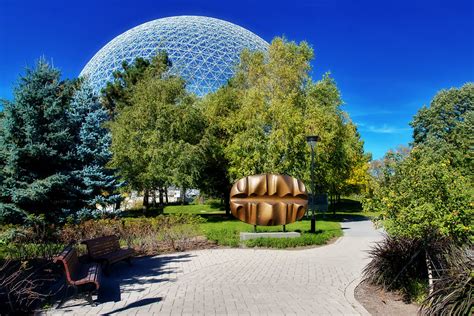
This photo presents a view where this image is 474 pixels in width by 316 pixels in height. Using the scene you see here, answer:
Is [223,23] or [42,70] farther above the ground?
[223,23]

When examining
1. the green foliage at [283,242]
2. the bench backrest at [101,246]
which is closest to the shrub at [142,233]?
the bench backrest at [101,246]

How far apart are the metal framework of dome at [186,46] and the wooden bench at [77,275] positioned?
92.4ft

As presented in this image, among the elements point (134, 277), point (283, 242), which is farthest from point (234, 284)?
point (283, 242)

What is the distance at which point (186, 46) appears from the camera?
37656mm

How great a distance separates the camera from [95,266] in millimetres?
6906

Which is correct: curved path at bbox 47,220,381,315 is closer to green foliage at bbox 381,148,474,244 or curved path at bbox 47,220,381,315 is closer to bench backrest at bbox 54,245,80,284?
bench backrest at bbox 54,245,80,284

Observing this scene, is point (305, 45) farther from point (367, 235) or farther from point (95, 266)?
point (95, 266)

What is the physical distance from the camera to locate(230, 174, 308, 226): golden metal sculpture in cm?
1277

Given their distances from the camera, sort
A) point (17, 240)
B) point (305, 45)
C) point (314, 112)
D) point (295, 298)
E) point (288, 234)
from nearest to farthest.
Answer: point (295, 298) < point (17, 240) < point (288, 234) < point (314, 112) < point (305, 45)

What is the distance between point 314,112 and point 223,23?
27.5 meters

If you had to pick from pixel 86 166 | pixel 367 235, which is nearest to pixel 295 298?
pixel 367 235

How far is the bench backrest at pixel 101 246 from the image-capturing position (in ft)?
26.4

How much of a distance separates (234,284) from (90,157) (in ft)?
36.1

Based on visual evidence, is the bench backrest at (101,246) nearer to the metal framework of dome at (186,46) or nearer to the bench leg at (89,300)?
the bench leg at (89,300)
